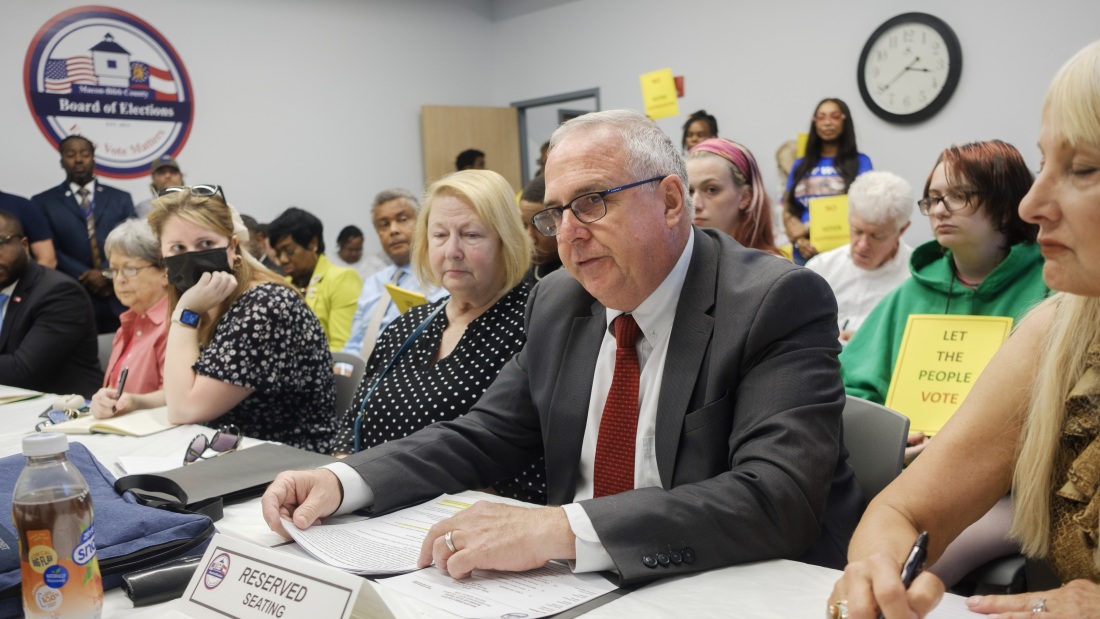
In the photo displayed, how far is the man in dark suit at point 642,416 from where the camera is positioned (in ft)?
3.94

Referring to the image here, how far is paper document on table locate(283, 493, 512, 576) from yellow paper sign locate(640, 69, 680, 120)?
3147mm

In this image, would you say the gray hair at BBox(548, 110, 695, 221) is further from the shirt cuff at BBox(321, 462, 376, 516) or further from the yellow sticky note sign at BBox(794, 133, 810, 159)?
the yellow sticky note sign at BBox(794, 133, 810, 159)

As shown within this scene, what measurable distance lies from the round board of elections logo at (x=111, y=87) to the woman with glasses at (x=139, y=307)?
3.64 metres

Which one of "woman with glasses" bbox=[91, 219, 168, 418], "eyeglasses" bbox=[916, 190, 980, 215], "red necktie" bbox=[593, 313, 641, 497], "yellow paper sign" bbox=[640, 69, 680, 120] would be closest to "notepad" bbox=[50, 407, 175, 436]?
"woman with glasses" bbox=[91, 219, 168, 418]

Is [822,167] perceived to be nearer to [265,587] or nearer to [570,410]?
[570,410]

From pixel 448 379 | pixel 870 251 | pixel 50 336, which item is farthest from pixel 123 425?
pixel 870 251

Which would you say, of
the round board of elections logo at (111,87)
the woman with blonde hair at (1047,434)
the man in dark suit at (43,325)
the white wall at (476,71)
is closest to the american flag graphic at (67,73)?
the round board of elections logo at (111,87)

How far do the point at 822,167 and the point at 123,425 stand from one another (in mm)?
4296

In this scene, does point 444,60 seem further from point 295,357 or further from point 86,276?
point 295,357

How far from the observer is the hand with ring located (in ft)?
3.34

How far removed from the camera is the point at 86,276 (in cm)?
586

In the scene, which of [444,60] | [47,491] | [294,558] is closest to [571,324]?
[294,558]

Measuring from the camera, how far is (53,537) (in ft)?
3.45

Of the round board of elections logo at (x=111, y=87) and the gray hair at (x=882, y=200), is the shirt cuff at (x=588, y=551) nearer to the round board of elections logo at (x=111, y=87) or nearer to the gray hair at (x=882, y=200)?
the gray hair at (x=882, y=200)
